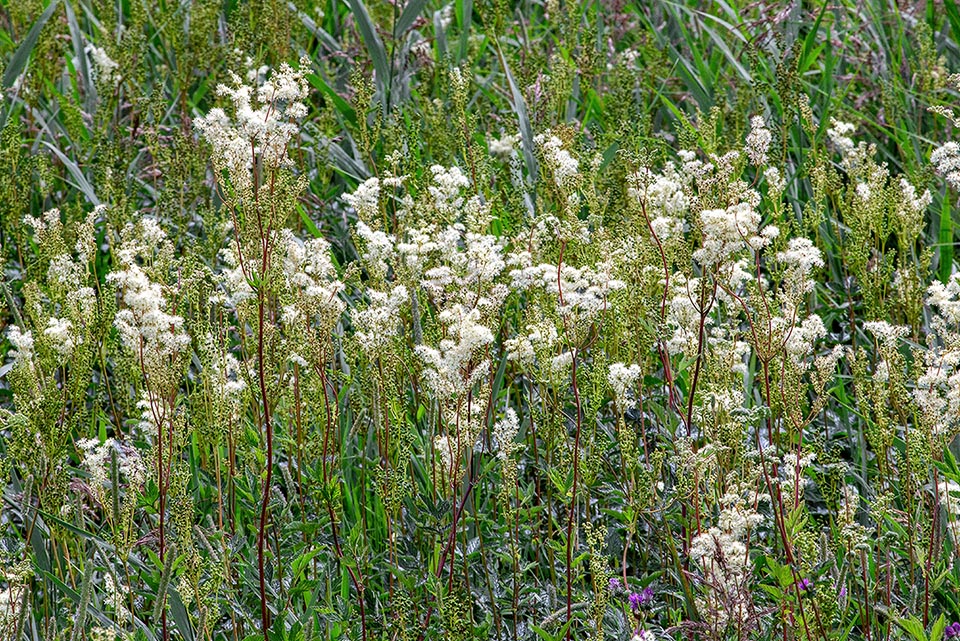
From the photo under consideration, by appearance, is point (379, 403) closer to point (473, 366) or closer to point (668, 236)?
point (473, 366)

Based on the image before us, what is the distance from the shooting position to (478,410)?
101 inches

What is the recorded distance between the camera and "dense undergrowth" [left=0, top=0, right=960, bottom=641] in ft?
8.14

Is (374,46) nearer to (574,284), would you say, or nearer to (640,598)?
(574,284)

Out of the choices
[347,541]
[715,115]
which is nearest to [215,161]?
[347,541]

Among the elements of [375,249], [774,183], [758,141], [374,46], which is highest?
[374,46]

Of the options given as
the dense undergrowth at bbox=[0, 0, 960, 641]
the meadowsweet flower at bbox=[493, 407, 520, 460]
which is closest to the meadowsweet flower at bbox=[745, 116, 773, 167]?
the dense undergrowth at bbox=[0, 0, 960, 641]

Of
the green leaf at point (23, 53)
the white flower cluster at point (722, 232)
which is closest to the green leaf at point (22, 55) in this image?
the green leaf at point (23, 53)

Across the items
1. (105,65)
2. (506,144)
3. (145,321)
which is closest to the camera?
(145,321)


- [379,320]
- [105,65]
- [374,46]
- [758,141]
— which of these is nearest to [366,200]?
[379,320]

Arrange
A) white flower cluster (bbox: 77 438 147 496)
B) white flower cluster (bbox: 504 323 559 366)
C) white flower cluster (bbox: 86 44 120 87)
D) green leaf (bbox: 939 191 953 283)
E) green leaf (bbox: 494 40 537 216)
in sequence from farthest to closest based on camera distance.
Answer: white flower cluster (bbox: 86 44 120 87)
green leaf (bbox: 494 40 537 216)
green leaf (bbox: 939 191 953 283)
white flower cluster (bbox: 504 323 559 366)
white flower cluster (bbox: 77 438 147 496)

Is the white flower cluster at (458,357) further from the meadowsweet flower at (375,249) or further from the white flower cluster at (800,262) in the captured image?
the white flower cluster at (800,262)

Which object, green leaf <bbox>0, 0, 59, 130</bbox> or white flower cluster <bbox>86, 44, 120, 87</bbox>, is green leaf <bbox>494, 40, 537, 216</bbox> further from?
green leaf <bbox>0, 0, 59, 130</bbox>

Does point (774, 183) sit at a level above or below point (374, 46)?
below

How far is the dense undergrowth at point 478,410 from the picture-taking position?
248 cm
